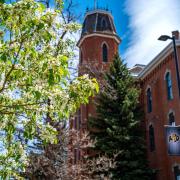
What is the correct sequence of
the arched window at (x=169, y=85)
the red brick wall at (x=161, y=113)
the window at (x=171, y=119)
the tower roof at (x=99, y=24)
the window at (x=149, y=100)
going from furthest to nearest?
the tower roof at (x=99, y=24) → the window at (x=149, y=100) → the arched window at (x=169, y=85) → the window at (x=171, y=119) → the red brick wall at (x=161, y=113)

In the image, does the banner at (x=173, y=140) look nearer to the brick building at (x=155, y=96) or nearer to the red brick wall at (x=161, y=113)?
the brick building at (x=155, y=96)

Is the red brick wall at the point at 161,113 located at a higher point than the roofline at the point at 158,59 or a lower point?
lower

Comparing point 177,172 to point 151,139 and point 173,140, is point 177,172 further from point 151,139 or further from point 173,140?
A: point 173,140

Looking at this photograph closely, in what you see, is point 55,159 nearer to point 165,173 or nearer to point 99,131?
point 99,131

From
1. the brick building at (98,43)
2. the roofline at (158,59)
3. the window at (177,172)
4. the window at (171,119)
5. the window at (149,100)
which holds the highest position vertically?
the brick building at (98,43)

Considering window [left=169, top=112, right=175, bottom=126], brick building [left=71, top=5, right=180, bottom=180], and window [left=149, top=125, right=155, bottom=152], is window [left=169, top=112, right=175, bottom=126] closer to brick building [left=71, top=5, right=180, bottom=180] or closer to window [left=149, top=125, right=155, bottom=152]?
brick building [left=71, top=5, right=180, bottom=180]

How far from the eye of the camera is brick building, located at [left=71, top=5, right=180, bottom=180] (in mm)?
27422

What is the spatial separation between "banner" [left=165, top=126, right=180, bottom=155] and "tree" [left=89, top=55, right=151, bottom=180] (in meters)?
10.9

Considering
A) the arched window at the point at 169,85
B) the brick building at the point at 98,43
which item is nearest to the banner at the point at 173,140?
the arched window at the point at 169,85

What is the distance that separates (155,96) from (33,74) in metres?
25.5

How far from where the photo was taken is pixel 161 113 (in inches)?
1163

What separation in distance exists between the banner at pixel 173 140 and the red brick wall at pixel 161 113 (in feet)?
44.3

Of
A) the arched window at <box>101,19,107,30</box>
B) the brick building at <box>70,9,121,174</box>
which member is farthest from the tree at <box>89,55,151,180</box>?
the arched window at <box>101,19,107,30</box>

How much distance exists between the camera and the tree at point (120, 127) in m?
24.9
